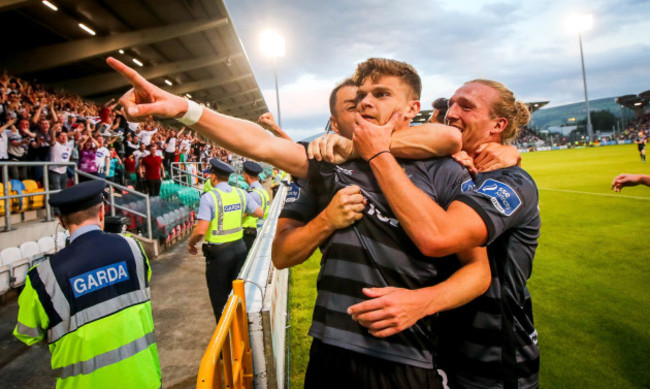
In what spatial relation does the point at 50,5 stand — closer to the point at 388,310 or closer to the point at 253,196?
the point at 253,196

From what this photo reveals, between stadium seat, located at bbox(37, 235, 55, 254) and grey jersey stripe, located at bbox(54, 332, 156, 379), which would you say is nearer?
grey jersey stripe, located at bbox(54, 332, 156, 379)

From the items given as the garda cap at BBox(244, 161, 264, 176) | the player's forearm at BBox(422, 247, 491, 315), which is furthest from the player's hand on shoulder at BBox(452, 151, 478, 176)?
the garda cap at BBox(244, 161, 264, 176)

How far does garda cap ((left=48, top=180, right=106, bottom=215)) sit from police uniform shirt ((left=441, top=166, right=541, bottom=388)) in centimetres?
253

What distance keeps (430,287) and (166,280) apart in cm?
731

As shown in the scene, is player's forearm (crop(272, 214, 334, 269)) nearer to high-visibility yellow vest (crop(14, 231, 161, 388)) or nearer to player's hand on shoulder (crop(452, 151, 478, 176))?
player's hand on shoulder (crop(452, 151, 478, 176))

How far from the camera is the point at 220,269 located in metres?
4.87

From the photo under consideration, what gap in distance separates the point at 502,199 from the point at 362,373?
36.1 inches

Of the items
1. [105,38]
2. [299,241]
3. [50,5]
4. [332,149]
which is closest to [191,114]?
[332,149]

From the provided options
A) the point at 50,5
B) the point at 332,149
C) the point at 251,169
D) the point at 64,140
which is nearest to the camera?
the point at 332,149

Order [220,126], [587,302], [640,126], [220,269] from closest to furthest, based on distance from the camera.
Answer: [220,126], [220,269], [587,302], [640,126]

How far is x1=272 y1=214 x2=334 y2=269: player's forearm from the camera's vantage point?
1502 mm

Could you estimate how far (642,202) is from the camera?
11.5 metres

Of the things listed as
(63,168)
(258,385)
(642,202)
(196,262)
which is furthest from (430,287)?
(642,202)

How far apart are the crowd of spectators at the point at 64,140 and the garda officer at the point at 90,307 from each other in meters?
3.39
